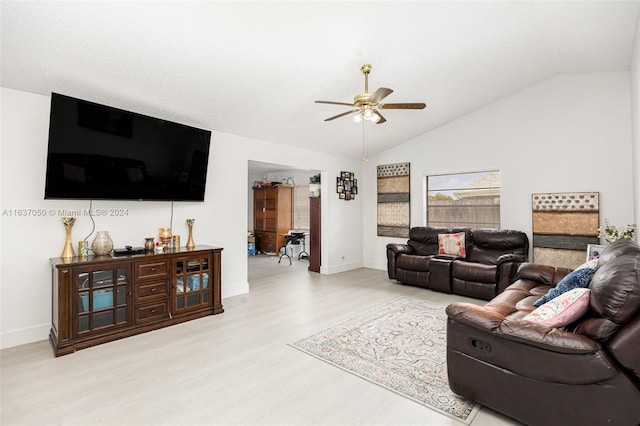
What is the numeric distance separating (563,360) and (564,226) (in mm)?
3771

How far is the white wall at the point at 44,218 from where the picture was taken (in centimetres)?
307

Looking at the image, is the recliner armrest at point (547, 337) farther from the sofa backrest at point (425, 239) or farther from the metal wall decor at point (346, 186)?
the metal wall decor at point (346, 186)

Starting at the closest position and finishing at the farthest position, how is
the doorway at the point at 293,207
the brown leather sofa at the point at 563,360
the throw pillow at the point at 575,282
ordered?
the brown leather sofa at the point at 563,360
the throw pillow at the point at 575,282
the doorway at the point at 293,207

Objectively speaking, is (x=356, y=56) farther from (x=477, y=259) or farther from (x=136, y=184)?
(x=477, y=259)

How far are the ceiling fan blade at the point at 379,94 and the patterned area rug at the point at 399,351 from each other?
239 cm

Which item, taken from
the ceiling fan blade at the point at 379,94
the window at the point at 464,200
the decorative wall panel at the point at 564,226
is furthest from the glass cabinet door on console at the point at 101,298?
the decorative wall panel at the point at 564,226

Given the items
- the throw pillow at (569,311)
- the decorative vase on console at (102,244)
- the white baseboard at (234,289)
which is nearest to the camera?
the throw pillow at (569,311)

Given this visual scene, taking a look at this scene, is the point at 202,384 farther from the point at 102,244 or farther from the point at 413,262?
the point at 413,262

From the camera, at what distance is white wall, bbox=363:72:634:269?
438 centimetres

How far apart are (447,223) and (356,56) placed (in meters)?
3.80

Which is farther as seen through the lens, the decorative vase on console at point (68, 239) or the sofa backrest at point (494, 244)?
the sofa backrest at point (494, 244)

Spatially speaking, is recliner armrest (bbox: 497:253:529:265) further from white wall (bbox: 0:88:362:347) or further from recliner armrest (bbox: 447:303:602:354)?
white wall (bbox: 0:88:362:347)

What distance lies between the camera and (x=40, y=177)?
10.6 ft

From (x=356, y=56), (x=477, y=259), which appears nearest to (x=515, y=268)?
(x=477, y=259)
